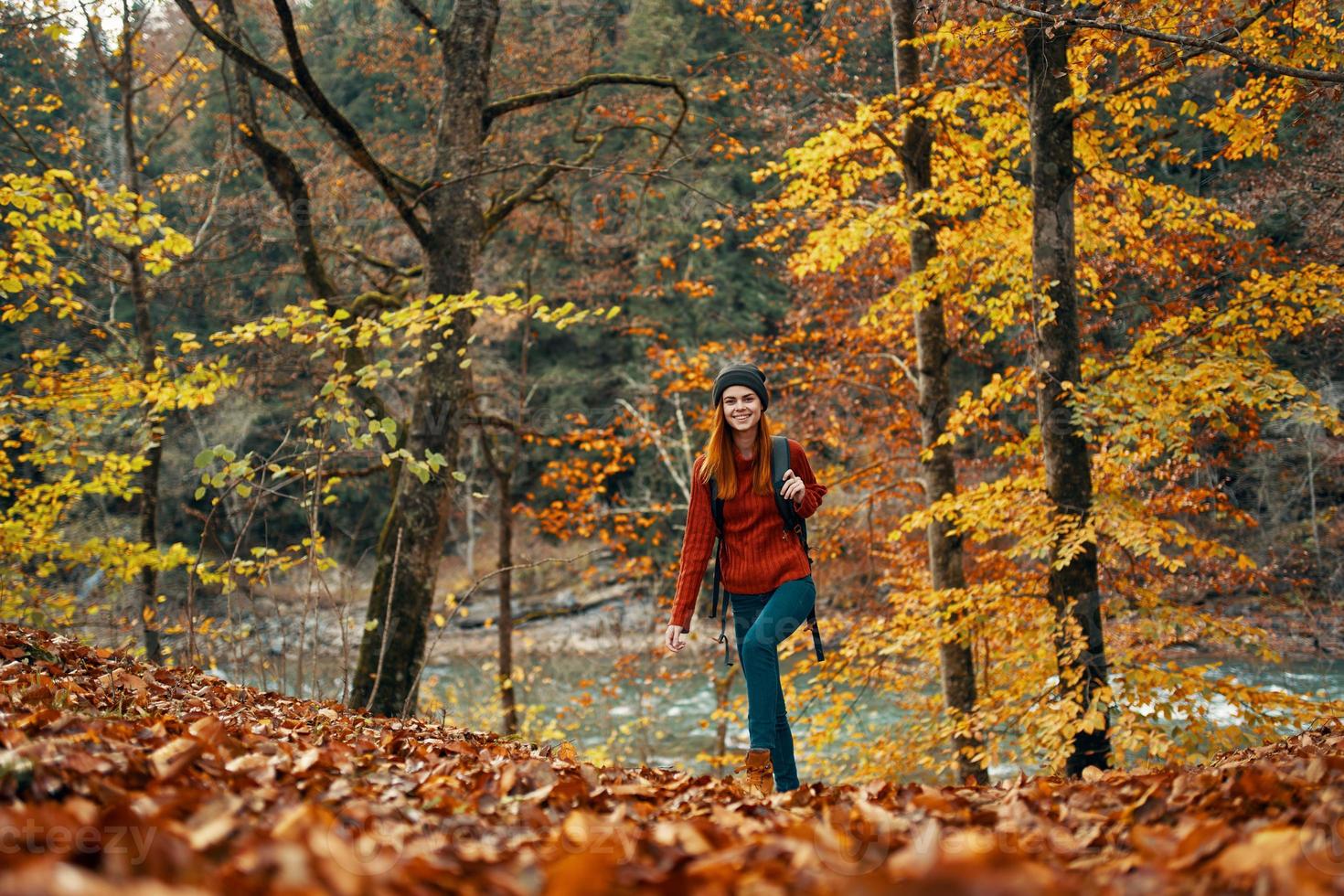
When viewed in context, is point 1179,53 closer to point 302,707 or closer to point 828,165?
point 828,165

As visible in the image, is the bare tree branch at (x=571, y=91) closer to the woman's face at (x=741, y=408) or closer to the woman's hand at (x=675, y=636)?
the woman's face at (x=741, y=408)

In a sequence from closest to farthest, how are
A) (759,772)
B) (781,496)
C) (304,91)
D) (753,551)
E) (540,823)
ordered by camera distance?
(540,823) → (759,772) → (781,496) → (753,551) → (304,91)

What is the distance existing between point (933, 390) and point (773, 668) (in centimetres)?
604

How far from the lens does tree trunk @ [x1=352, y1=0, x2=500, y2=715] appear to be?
6895mm

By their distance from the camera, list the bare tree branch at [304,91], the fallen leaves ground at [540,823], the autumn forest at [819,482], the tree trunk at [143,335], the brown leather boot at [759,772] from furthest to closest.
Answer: the tree trunk at [143,335] → the bare tree branch at [304,91] → the brown leather boot at [759,772] → the autumn forest at [819,482] → the fallen leaves ground at [540,823]

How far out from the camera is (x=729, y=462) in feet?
14.5

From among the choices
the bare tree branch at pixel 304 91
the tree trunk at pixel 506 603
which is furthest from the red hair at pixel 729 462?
the tree trunk at pixel 506 603

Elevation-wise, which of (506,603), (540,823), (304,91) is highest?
(304,91)

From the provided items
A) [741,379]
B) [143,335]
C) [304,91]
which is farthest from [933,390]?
[143,335]

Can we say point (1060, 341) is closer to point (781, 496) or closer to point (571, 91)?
point (781, 496)

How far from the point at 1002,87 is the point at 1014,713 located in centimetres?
485

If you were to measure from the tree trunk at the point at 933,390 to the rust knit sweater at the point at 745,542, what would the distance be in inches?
192

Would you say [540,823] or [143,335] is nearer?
[540,823]

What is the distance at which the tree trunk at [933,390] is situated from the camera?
29.9ft
